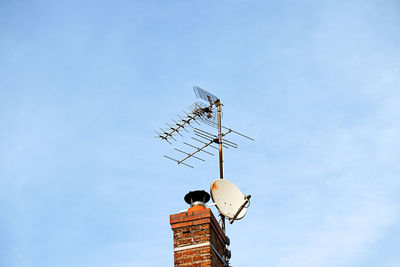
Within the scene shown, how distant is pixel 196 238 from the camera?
773 centimetres

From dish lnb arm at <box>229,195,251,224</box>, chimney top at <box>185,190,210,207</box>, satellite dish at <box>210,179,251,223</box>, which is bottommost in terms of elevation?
chimney top at <box>185,190,210,207</box>

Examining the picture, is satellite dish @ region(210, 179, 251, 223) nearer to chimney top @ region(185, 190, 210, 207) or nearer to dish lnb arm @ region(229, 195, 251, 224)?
dish lnb arm @ region(229, 195, 251, 224)

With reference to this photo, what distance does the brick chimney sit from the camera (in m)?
7.59

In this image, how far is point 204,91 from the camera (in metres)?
12.0

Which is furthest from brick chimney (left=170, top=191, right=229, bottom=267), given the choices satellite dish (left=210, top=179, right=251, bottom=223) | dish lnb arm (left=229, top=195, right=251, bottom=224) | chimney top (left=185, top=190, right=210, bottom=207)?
satellite dish (left=210, top=179, right=251, bottom=223)

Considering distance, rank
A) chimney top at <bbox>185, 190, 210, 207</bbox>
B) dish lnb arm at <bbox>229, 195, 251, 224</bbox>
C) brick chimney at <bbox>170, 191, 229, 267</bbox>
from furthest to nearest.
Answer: dish lnb arm at <bbox>229, 195, 251, 224</bbox>, chimney top at <bbox>185, 190, 210, 207</bbox>, brick chimney at <bbox>170, 191, 229, 267</bbox>

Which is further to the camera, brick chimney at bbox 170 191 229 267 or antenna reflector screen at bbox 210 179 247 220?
antenna reflector screen at bbox 210 179 247 220

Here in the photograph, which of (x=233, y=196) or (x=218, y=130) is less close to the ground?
(x=218, y=130)

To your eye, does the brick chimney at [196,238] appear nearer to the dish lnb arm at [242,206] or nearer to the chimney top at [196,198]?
the chimney top at [196,198]

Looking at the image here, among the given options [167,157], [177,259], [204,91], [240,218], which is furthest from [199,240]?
[204,91]

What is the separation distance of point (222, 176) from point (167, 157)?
5.46 ft

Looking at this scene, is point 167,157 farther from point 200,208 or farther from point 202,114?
point 200,208

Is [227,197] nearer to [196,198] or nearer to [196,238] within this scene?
[196,198]

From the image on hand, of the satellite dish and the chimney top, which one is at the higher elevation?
the satellite dish
